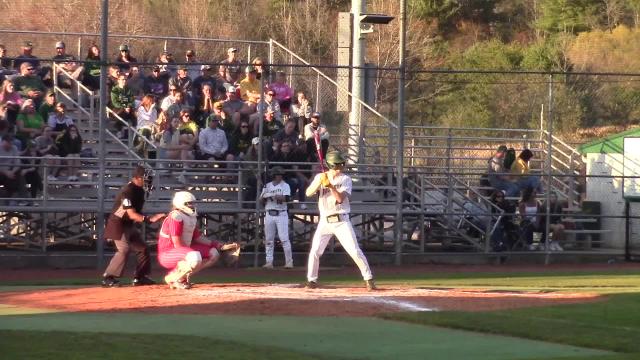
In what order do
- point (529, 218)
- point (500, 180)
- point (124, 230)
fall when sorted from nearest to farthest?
1. point (124, 230)
2. point (529, 218)
3. point (500, 180)

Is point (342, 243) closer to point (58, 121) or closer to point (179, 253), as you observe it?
point (179, 253)

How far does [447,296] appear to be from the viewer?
52.4ft

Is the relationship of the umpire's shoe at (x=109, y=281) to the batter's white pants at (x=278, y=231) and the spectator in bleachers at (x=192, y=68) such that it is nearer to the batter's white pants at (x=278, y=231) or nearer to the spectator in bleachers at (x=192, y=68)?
the batter's white pants at (x=278, y=231)

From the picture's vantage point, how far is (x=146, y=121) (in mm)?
23203

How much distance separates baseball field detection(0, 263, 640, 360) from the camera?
11.1m

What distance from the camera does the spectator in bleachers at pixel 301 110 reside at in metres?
23.5

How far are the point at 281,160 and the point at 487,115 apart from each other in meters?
13.3

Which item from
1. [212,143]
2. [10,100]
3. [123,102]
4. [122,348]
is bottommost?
[122,348]

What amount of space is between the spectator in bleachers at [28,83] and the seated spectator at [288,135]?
4.66 m

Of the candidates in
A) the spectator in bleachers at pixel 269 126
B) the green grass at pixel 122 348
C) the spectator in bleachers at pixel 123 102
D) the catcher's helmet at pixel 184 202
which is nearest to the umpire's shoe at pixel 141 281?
the catcher's helmet at pixel 184 202

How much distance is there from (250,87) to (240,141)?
1.90 metres

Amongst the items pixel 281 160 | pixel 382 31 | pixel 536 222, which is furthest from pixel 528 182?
pixel 382 31

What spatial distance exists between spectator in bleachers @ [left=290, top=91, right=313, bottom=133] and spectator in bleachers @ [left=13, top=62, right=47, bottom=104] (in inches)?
197

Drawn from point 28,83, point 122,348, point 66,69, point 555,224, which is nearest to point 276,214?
point 28,83
